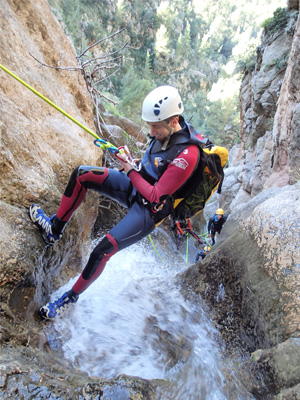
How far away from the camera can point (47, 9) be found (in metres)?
4.39

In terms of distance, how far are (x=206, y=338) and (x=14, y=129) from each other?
3.21m

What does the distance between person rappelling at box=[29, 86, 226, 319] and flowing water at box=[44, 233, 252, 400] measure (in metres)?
0.46

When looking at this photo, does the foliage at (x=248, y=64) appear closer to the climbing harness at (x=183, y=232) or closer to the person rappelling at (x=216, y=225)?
the person rappelling at (x=216, y=225)

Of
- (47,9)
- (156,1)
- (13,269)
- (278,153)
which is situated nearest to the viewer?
(13,269)

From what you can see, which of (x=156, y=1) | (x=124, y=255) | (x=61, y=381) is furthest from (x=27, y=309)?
(x=156, y=1)

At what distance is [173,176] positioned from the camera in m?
2.30

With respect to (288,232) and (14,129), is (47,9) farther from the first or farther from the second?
(288,232)

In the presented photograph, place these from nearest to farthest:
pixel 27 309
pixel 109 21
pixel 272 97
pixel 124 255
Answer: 1. pixel 27 309
2. pixel 124 255
3. pixel 272 97
4. pixel 109 21

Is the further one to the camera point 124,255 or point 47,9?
point 124,255

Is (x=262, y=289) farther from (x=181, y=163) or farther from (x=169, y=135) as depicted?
(x=169, y=135)

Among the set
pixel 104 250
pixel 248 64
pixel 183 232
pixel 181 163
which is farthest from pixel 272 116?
pixel 104 250

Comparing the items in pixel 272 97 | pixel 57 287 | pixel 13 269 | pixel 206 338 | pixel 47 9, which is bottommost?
pixel 272 97

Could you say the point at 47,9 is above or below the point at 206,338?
above

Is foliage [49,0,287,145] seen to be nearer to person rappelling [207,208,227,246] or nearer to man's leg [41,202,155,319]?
person rappelling [207,208,227,246]
